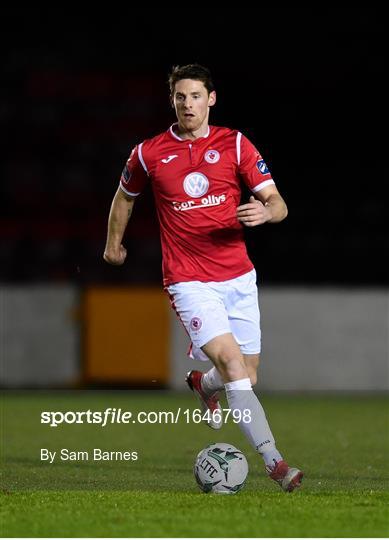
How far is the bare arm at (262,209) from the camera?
6430mm

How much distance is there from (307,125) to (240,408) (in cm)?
1734

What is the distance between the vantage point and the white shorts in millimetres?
6727

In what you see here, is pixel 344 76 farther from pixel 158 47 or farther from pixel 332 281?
pixel 332 281

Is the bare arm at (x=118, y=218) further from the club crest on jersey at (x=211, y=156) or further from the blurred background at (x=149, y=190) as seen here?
the blurred background at (x=149, y=190)

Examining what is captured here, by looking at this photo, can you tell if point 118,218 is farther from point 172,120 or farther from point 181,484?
point 172,120

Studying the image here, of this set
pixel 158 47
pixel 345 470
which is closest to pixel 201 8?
pixel 158 47

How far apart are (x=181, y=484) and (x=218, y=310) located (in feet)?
3.31

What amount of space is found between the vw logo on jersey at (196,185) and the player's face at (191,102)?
0.92 ft

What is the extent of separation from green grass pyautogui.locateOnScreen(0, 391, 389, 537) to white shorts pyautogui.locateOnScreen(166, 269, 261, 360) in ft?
2.68

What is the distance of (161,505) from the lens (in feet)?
19.1

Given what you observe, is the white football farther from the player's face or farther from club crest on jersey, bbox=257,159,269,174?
the player's face

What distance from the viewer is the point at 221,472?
6406 mm

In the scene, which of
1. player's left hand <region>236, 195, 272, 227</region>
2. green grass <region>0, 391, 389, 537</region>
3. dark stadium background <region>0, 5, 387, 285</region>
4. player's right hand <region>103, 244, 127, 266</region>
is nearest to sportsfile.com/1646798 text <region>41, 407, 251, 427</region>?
green grass <region>0, 391, 389, 537</region>

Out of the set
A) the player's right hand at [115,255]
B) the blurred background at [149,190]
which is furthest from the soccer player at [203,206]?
the blurred background at [149,190]
